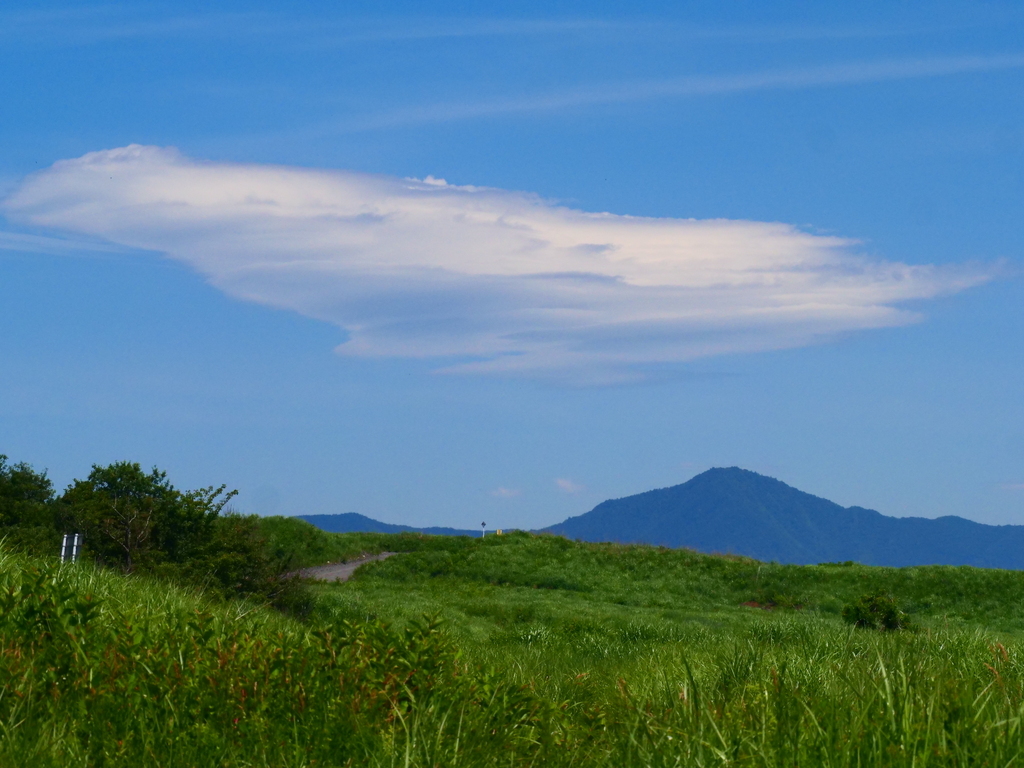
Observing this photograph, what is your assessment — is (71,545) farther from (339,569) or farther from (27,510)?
(339,569)

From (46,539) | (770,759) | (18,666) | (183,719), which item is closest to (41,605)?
(18,666)

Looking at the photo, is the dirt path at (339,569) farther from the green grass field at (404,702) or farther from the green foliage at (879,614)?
the green grass field at (404,702)

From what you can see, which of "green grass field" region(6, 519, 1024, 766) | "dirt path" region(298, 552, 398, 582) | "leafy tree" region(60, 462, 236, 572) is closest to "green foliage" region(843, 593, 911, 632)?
"green grass field" region(6, 519, 1024, 766)

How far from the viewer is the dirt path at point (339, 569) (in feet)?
126

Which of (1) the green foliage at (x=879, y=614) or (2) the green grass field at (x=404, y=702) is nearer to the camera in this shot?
(2) the green grass field at (x=404, y=702)

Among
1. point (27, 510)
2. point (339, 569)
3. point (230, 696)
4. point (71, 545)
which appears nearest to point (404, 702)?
point (230, 696)

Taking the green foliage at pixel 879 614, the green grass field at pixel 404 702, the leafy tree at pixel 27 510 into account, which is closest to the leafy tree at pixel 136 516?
the leafy tree at pixel 27 510

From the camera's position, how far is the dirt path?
38.5 metres

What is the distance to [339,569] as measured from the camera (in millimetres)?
41281

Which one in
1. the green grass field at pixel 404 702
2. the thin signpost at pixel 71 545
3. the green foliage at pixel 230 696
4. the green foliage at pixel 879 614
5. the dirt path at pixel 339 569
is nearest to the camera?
the green grass field at pixel 404 702

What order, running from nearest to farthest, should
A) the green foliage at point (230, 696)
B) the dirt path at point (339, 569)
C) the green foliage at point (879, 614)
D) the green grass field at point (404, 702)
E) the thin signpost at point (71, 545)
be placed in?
1. the green grass field at point (404, 702)
2. the green foliage at point (230, 696)
3. the thin signpost at point (71, 545)
4. the green foliage at point (879, 614)
5. the dirt path at point (339, 569)

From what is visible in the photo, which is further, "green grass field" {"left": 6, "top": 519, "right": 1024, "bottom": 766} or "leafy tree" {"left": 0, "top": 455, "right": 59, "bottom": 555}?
"leafy tree" {"left": 0, "top": 455, "right": 59, "bottom": 555}

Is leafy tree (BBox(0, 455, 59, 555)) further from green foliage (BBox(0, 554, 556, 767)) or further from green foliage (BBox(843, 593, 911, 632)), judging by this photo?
green foliage (BBox(843, 593, 911, 632))

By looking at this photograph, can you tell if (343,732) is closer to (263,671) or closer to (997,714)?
(263,671)
